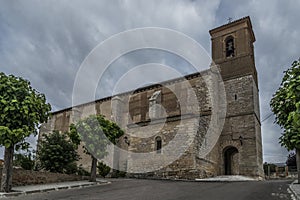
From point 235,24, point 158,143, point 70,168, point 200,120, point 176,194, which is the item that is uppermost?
point 235,24

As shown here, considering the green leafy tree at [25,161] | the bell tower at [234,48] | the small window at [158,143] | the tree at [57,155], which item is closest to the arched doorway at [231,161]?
the bell tower at [234,48]

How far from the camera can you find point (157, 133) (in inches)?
767

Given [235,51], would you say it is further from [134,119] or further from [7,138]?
[7,138]

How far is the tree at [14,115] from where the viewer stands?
9852 mm

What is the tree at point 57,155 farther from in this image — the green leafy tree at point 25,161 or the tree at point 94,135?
the tree at point 94,135

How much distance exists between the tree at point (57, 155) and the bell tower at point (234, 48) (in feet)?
46.0

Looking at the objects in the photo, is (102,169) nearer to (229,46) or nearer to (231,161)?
(231,161)

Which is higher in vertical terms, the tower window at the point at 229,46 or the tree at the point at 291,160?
the tower window at the point at 229,46

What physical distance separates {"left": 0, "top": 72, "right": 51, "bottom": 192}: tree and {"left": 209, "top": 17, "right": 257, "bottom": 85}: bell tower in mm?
17183

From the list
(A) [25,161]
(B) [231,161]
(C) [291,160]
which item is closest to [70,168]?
(A) [25,161]

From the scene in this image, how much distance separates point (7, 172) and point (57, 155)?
20.8 feet

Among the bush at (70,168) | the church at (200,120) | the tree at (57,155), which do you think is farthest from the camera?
the church at (200,120)

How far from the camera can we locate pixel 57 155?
53.7ft

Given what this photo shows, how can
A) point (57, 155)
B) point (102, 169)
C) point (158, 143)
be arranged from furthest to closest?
point (158, 143)
point (102, 169)
point (57, 155)
